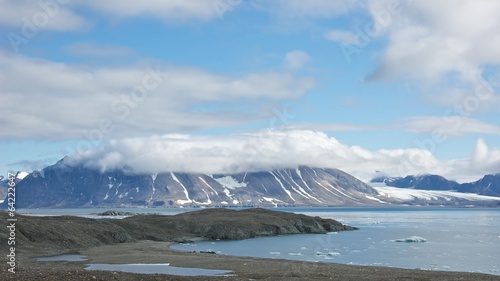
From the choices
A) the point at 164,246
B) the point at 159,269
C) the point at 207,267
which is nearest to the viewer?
the point at 159,269

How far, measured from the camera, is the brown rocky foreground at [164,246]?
41.0 metres

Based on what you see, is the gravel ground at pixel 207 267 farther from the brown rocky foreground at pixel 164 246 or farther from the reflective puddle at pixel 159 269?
the reflective puddle at pixel 159 269

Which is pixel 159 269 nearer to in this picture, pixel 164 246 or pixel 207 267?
pixel 207 267

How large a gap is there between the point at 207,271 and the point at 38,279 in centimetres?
1922

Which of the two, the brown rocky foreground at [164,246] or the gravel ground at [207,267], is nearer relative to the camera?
the gravel ground at [207,267]

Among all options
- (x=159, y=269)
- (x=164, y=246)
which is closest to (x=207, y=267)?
(x=159, y=269)

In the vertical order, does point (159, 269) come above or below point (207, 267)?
above

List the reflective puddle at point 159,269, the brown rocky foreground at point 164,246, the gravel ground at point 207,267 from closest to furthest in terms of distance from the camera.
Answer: the gravel ground at point 207,267 → the brown rocky foreground at point 164,246 → the reflective puddle at point 159,269

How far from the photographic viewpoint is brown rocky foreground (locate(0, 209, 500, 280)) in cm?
4100

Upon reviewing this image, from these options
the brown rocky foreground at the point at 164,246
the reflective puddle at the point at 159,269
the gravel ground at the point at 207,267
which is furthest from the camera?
the reflective puddle at the point at 159,269

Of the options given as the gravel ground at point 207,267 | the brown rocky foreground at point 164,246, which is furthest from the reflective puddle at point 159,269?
the brown rocky foreground at point 164,246

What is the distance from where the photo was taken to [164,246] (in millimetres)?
87312

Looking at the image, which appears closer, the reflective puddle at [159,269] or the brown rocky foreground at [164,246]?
the brown rocky foreground at [164,246]

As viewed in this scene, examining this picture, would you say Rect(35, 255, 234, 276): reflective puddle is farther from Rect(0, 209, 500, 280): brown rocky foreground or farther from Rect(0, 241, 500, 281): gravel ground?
Rect(0, 209, 500, 280): brown rocky foreground
